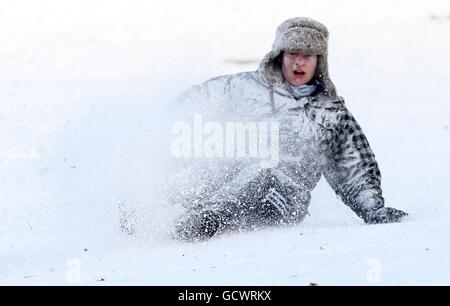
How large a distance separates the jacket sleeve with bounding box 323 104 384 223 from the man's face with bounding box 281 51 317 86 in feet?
0.99

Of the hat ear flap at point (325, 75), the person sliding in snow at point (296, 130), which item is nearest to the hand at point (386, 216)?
the person sliding in snow at point (296, 130)

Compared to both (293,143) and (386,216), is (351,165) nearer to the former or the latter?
(293,143)

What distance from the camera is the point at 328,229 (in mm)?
5473

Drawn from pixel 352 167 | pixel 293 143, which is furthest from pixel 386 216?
pixel 293 143

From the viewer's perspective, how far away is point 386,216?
19.3ft

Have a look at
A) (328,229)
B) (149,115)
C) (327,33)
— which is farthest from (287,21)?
(328,229)

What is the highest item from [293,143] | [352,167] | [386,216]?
[293,143]

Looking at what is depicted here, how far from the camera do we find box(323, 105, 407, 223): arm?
→ 20.6 feet

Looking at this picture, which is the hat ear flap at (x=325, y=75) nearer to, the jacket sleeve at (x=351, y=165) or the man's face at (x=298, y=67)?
the man's face at (x=298, y=67)

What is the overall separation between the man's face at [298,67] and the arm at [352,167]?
31 cm

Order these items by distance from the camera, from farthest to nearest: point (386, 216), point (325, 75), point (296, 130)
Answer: point (325, 75)
point (296, 130)
point (386, 216)

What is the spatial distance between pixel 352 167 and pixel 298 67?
0.69 metres

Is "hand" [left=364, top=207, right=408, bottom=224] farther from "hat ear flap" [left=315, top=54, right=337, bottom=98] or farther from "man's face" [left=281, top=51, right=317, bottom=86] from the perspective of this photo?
"man's face" [left=281, top=51, right=317, bottom=86]
